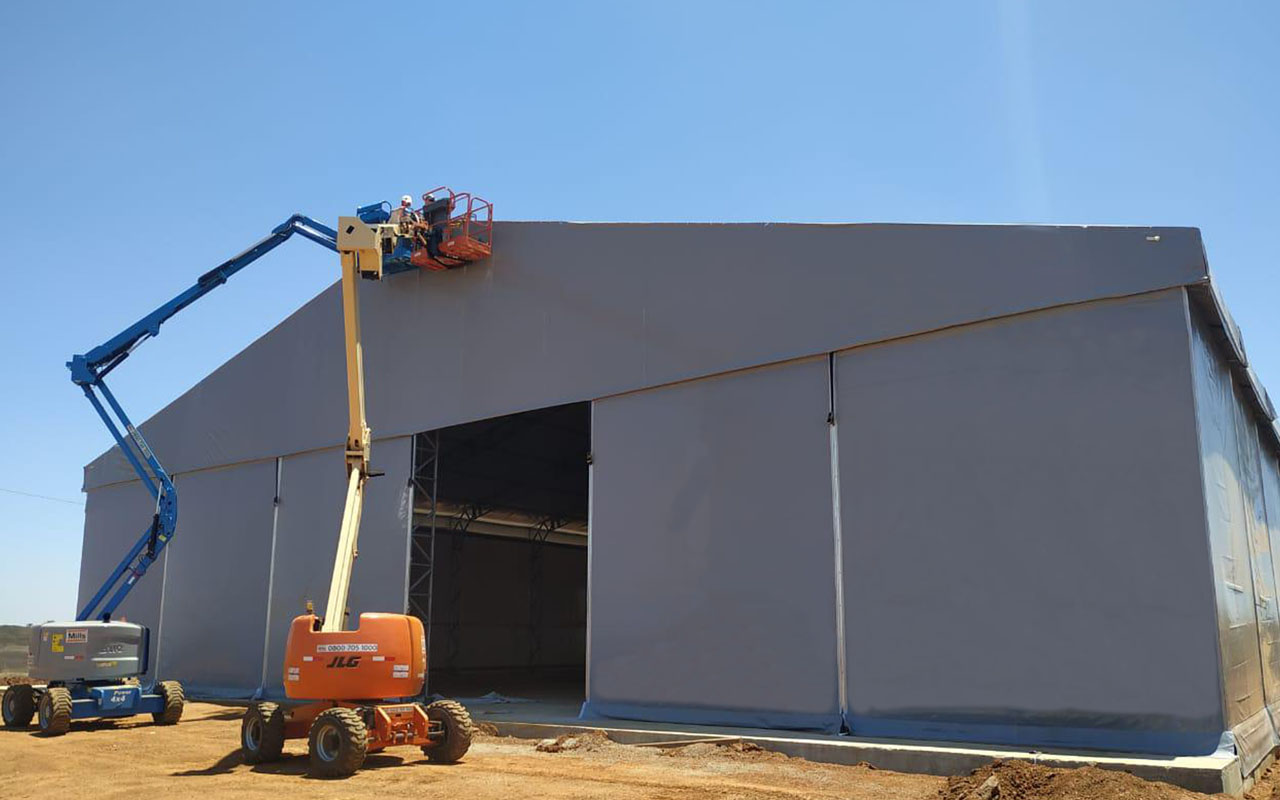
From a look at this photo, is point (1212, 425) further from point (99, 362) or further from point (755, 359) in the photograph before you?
point (99, 362)

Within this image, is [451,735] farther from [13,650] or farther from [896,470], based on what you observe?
[13,650]

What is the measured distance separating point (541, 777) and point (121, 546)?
20.2m

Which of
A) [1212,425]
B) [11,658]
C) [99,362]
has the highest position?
[99,362]

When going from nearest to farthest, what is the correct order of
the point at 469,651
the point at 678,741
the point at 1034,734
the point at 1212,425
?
the point at 1034,734 < the point at 1212,425 < the point at 678,741 < the point at 469,651

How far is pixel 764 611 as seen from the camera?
49.2 ft

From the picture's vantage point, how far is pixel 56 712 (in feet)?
57.6

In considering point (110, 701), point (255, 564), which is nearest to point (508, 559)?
point (255, 564)

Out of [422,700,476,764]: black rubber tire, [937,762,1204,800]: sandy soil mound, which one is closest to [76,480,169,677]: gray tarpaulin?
[422,700,476,764]: black rubber tire

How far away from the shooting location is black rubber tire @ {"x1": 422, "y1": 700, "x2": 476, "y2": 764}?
13273 millimetres

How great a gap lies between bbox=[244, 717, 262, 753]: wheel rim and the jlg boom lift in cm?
1

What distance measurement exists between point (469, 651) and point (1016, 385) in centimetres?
2623

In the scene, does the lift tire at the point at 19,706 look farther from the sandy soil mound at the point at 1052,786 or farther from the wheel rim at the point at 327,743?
the sandy soil mound at the point at 1052,786

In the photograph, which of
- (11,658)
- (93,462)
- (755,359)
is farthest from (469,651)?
(755,359)

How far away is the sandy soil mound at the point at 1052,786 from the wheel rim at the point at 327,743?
689cm
